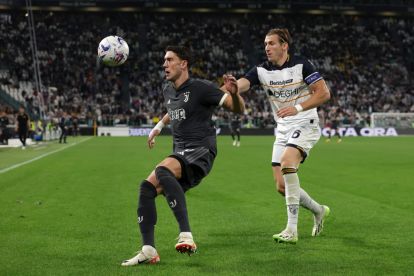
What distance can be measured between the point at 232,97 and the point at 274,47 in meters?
1.75

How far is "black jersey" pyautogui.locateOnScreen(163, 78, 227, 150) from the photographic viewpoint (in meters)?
6.58

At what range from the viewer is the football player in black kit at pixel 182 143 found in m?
6.29

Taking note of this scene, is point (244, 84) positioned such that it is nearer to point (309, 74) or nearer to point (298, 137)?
point (309, 74)

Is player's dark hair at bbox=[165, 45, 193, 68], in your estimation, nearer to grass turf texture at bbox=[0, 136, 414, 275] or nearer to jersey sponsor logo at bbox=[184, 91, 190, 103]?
jersey sponsor logo at bbox=[184, 91, 190, 103]

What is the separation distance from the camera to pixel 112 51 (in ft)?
27.6

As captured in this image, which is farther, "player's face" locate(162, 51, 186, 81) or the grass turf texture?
"player's face" locate(162, 51, 186, 81)

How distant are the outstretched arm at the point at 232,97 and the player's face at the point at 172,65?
2.01 ft

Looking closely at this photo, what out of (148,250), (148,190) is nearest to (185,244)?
(148,250)

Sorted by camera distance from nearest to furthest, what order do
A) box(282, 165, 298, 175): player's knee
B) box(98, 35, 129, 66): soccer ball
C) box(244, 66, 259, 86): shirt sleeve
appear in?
box(282, 165, 298, 175): player's knee < box(244, 66, 259, 86): shirt sleeve < box(98, 35, 129, 66): soccer ball

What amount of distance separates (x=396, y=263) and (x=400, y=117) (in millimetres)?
52271

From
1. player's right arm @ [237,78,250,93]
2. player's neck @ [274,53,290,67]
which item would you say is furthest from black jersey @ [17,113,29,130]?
player's neck @ [274,53,290,67]

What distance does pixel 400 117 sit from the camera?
5591 centimetres

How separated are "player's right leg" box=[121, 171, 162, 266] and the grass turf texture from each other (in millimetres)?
137

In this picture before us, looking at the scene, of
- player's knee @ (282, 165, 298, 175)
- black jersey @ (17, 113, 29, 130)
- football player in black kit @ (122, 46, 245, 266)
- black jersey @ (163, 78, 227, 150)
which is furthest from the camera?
black jersey @ (17, 113, 29, 130)
